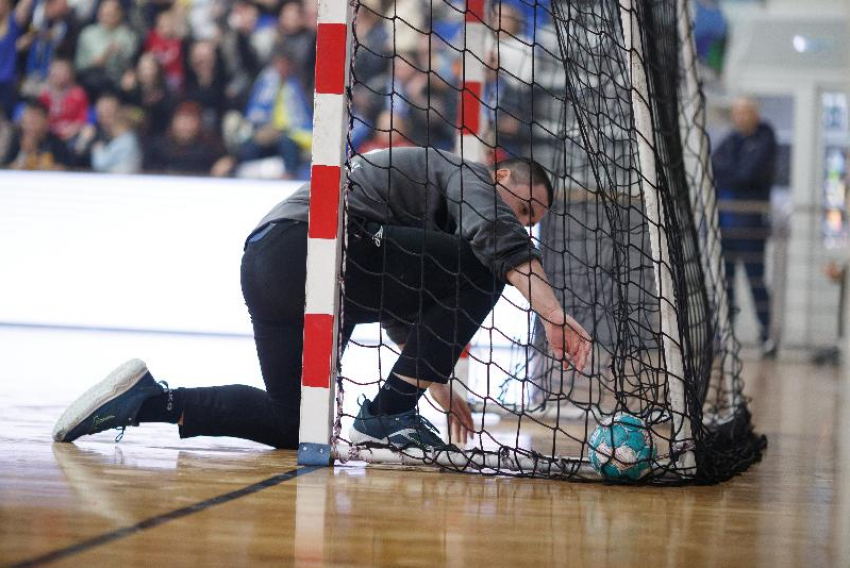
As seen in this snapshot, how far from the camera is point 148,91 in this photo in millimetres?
8508

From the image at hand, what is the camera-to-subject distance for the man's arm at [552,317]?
233cm

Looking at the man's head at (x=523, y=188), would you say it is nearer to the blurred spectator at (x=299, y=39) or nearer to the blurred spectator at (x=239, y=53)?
the blurred spectator at (x=299, y=39)

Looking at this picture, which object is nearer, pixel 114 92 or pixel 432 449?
pixel 432 449

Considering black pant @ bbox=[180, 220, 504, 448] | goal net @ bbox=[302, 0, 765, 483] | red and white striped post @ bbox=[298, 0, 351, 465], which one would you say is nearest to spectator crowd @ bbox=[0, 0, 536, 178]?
goal net @ bbox=[302, 0, 765, 483]

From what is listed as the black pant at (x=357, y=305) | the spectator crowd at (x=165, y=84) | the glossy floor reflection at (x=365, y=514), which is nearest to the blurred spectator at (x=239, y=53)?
the spectator crowd at (x=165, y=84)

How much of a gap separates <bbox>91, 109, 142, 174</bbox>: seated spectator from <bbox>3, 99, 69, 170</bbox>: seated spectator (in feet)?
0.86

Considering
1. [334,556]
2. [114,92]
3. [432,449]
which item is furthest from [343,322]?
[114,92]

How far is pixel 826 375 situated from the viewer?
6.90 meters

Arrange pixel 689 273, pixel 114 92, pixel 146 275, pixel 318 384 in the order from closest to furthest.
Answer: pixel 318 384 → pixel 689 273 → pixel 146 275 → pixel 114 92

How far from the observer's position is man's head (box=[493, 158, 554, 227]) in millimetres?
2655

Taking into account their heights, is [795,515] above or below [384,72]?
below

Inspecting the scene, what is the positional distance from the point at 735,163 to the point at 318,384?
618cm

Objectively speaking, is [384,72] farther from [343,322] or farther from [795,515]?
[795,515]

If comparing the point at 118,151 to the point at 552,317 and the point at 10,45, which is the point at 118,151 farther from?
the point at 552,317
